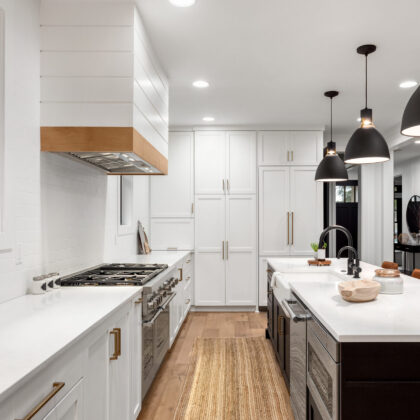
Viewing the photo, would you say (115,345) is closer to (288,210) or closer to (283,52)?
(283,52)

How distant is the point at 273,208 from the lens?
17.3 feet

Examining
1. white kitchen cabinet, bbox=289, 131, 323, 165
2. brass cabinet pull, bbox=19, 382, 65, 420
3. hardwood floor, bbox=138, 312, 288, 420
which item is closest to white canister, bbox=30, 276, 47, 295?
brass cabinet pull, bbox=19, 382, 65, 420

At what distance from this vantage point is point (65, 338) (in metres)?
1.31

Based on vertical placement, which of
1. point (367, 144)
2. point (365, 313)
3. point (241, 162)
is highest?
point (241, 162)

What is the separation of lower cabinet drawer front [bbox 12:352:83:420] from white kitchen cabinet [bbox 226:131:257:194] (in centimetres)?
405

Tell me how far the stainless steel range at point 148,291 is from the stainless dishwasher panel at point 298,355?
0.88 metres

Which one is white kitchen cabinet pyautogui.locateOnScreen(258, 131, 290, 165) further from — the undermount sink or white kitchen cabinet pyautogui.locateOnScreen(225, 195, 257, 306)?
the undermount sink

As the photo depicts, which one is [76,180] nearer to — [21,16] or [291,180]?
[21,16]

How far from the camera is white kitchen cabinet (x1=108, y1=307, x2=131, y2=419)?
1.85 metres

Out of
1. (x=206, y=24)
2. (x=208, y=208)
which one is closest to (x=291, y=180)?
(x=208, y=208)

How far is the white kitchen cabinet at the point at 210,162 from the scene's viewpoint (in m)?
5.30

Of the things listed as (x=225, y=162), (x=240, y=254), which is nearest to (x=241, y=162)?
(x=225, y=162)

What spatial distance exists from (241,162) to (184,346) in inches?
102

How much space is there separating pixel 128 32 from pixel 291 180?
3.47 m
